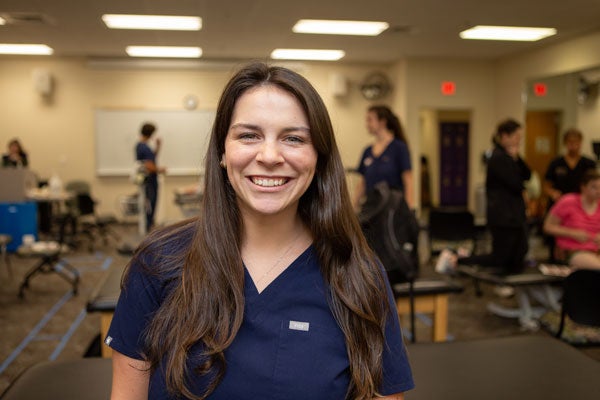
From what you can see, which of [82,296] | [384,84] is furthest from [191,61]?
[82,296]

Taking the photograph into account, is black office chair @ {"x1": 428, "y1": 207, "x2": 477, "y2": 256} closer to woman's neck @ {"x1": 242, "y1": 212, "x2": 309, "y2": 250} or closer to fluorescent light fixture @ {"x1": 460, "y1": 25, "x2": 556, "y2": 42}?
fluorescent light fixture @ {"x1": 460, "y1": 25, "x2": 556, "y2": 42}

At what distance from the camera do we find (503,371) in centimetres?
162

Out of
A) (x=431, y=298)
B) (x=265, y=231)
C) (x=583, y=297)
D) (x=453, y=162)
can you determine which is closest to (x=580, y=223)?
(x=583, y=297)

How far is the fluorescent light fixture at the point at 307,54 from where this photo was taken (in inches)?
351

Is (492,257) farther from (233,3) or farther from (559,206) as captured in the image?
(233,3)

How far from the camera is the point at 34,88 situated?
9.29 m

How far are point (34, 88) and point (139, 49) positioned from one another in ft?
6.90

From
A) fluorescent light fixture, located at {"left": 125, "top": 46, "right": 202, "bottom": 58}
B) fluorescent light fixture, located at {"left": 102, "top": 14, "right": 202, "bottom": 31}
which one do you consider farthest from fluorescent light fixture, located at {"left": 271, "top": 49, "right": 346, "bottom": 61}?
fluorescent light fixture, located at {"left": 102, "top": 14, "right": 202, "bottom": 31}

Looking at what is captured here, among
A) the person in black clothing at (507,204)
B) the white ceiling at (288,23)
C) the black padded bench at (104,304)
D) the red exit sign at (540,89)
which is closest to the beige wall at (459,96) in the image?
the white ceiling at (288,23)

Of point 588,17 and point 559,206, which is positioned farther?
point 588,17

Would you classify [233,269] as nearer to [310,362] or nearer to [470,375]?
[310,362]

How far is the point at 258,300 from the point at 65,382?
29.9 inches

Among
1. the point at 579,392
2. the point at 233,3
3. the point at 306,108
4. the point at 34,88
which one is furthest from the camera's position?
the point at 34,88

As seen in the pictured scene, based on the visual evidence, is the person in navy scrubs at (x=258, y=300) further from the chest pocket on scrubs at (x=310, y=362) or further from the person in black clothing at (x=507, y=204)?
the person in black clothing at (x=507, y=204)
